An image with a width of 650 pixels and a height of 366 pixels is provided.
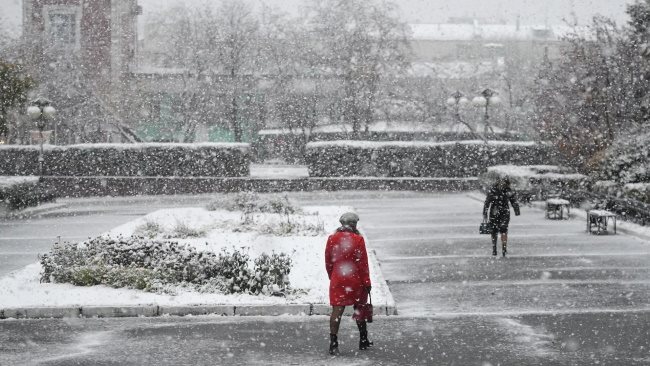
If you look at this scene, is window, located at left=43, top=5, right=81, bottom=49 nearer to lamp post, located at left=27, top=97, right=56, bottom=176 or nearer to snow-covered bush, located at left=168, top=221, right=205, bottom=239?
lamp post, located at left=27, top=97, right=56, bottom=176

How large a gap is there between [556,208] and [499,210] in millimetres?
7684

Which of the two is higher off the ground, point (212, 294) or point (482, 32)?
point (482, 32)

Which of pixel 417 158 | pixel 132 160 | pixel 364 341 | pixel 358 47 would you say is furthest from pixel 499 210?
pixel 358 47

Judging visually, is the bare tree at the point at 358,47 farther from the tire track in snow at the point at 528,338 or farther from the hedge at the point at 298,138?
the tire track in snow at the point at 528,338

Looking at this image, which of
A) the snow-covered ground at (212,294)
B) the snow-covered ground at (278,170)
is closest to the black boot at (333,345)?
the snow-covered ground at (212,294)

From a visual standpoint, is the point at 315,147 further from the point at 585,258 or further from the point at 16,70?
the point at 585,258

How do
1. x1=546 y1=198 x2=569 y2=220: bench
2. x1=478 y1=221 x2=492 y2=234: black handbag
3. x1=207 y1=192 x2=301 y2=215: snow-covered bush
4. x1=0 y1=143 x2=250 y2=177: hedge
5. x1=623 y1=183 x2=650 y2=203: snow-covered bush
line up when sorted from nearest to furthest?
1. x1=478 y1=221 x2=492 y2=234: black handbag
2. x1=623 y1=183 x2=650 y2=203: snow-covered bush
3. x1=207 y1=192 x2=301 y2=215: snow-covered bush
4. x1=546 y1=198 x2=569 y2=220: bench
5. x1=0 y1=143 x2=250 y2=177: hedge

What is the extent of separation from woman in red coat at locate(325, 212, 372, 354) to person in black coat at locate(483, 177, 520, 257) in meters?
7.80

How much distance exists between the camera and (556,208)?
76.4ft

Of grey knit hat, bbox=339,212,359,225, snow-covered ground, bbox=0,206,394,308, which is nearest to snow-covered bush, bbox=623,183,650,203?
snow-covered ground, bbox=0,206,394,308

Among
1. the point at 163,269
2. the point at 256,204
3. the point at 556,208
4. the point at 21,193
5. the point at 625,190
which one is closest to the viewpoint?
the point at 163,269

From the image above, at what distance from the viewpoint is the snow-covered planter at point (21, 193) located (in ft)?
89.2

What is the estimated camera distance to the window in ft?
163

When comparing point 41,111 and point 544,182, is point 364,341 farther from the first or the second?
point 41,111
